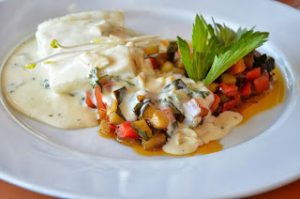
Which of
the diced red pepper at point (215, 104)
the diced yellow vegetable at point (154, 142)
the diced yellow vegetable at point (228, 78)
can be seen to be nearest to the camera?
the diced yellow vegetable at point (154, 142)

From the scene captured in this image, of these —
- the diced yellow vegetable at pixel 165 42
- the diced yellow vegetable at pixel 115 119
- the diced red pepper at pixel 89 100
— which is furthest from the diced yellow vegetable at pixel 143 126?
the diced yellow vegetable at pixel 165 42

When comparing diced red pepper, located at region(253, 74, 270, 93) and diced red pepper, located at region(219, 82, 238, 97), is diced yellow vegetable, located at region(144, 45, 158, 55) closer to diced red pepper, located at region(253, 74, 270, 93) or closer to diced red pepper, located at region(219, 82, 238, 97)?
diced red pepper, located at region(219, 82, 238, 97)

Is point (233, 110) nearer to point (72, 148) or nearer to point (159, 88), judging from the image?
point (159, 88)

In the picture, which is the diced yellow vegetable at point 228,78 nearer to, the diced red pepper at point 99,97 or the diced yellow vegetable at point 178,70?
the diced yellow vegetable at point 178,70

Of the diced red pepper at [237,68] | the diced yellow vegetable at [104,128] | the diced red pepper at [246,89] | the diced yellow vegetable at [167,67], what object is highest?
the diced red pepper at [237,68]

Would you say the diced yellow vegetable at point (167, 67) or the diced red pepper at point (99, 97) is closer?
the diced red pepper at point (99, 97)

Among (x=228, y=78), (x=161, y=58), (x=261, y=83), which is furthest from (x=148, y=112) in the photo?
(x=261, y=83)

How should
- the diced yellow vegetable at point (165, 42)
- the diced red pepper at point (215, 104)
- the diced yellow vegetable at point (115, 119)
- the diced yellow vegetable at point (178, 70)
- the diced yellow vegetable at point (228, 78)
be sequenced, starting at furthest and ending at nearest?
1. the diced yellow vegetable at point (165, 42)
2. the diced yellow vegetable at point (178, 70)
3. the diced yellow vegetable at point (228, 78)
4. the diced red pepper at point (215, 104)
5. the diced yellow vegetable at point (115, 119)

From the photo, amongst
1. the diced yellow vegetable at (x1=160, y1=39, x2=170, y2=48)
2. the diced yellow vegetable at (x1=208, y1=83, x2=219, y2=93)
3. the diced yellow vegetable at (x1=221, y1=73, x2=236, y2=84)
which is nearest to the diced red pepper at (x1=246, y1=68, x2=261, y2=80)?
the diced yellow vegetable at (x1=221, y1=73, x2=236, y2=84)
